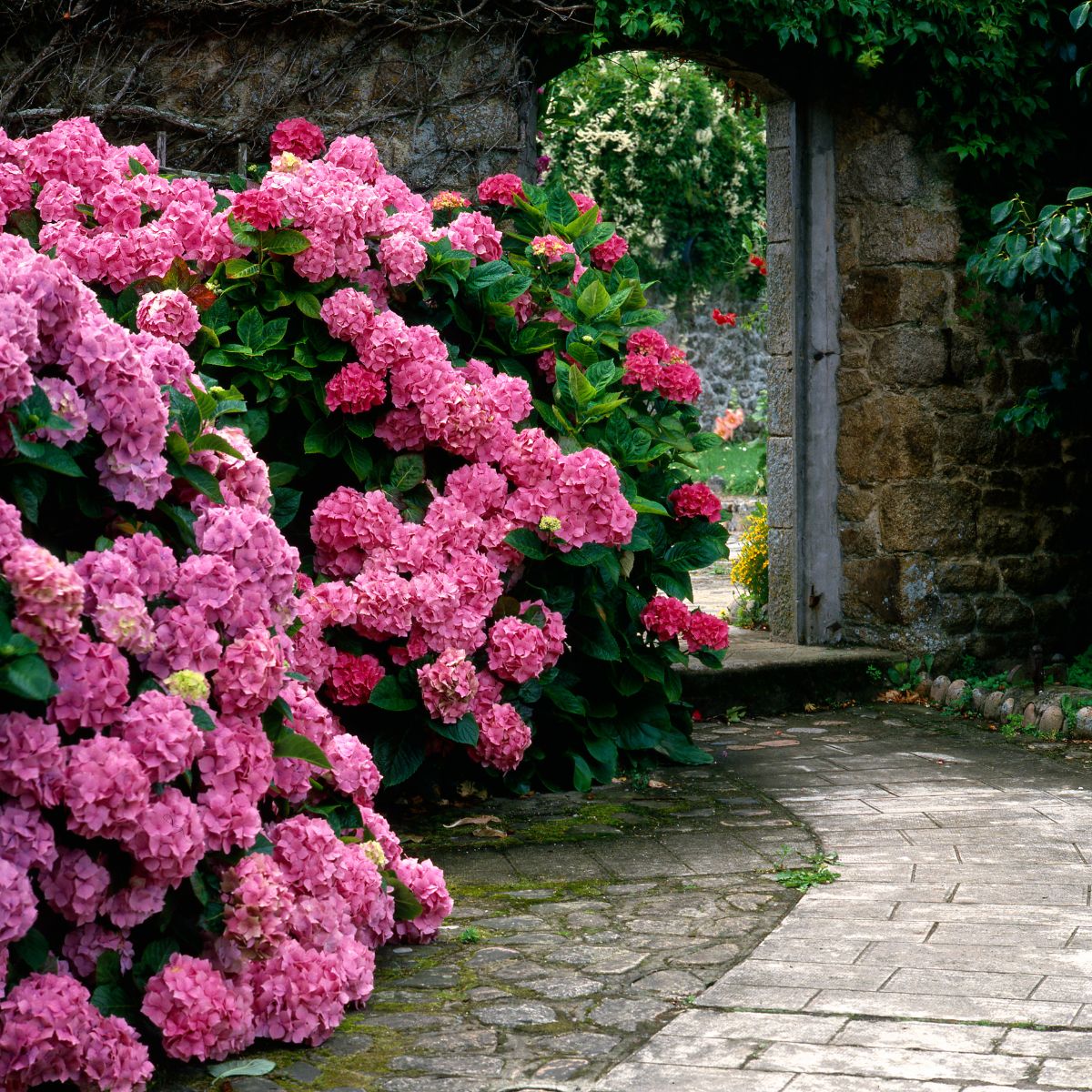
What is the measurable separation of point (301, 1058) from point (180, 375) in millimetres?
1332

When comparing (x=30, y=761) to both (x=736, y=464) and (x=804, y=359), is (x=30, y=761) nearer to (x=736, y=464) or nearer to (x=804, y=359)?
(x=804, y=359)

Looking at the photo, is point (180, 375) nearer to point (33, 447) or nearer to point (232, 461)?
point (232, 461)

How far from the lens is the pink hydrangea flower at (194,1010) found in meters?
2.69

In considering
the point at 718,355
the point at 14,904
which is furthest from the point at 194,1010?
the point at 718,355

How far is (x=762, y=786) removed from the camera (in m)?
5.00

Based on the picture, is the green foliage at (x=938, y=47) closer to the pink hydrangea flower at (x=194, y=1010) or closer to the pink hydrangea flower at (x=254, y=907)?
the pink hydrangea flower at (x=254, y=907)

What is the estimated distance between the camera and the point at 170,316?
404 cm

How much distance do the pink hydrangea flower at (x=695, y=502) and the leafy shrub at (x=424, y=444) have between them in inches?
4.4

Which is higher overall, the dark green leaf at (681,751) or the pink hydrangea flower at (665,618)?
the pink hydrangea flower at (665,618)

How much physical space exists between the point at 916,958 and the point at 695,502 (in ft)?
7.26

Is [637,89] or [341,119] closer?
[341,119]

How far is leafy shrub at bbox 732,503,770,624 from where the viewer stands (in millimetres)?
7539

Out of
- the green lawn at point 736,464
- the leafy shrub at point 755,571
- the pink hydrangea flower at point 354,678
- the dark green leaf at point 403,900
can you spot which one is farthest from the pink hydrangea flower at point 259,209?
the green lawn at point 736,464

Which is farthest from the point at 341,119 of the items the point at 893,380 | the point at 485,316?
the point at 893,380
